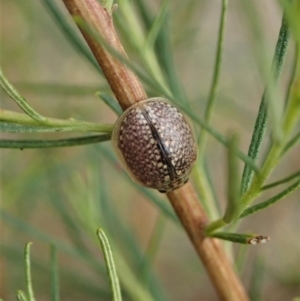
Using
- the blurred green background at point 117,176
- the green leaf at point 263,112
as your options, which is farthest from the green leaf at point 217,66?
the blurred green background at point 117,176

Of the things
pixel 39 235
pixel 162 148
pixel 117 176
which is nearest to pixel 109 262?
pixel 162 148

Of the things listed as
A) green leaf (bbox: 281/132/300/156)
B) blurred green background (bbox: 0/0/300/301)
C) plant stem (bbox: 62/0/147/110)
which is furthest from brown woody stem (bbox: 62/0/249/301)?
blurred green background (bbox: 0/0/300/301)

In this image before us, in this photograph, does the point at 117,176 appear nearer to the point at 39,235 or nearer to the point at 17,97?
the point at 39,235

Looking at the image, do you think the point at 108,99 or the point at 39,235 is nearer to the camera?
the point at 108,99

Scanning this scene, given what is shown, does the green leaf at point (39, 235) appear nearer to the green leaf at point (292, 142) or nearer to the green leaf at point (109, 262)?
the green leaf at point (109, 262)

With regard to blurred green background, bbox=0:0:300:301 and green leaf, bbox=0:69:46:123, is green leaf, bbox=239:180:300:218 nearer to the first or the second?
green leaf, bbox=0:69:46:123
